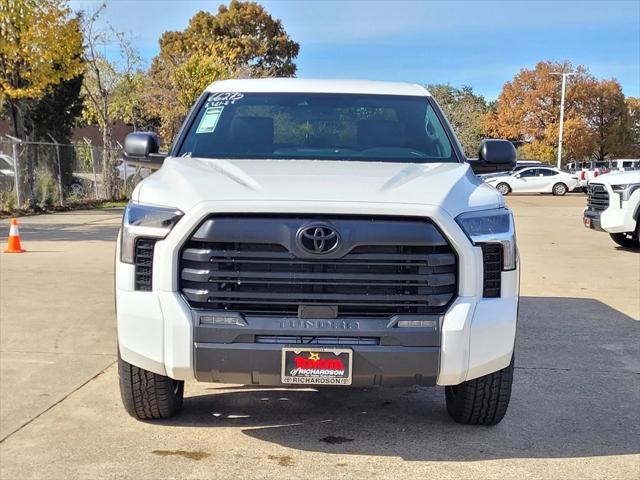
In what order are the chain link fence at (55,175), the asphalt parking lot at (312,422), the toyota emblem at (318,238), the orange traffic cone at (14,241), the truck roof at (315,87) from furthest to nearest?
the chain link fence at (55,175) < the orange traffic cone at (14,241) < the truck roof at (315,87) < the asphalt parking lot at (312,422) < the toyota emblem at (318,238)

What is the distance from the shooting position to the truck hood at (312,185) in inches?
134

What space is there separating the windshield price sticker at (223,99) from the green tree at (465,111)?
153 feet

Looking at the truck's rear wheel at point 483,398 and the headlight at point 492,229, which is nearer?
the headlight at point 492,229

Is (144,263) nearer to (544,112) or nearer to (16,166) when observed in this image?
(16,166)

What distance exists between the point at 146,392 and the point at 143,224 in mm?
1044

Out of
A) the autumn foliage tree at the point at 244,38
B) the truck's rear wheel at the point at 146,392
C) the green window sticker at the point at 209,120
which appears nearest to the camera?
the truck's rear wheel at the point at 146,392

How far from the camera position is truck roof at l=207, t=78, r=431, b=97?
5172 mm

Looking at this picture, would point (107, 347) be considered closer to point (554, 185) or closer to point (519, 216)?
point (519, 216)

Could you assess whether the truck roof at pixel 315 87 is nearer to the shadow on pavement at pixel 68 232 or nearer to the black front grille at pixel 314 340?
the black front grille at pixel 314 340

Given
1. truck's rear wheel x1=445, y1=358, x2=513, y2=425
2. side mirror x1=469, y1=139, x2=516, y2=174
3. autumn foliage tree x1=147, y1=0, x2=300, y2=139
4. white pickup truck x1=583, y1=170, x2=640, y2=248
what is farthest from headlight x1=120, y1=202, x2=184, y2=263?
autumn foliage tree x1=147, y1=0, x2=300, y2=139

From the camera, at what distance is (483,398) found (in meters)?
3.96

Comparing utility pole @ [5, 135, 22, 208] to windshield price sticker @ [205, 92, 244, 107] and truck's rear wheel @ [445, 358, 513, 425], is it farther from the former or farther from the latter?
truck's rear wheel @ [445, 358, 513, 425]

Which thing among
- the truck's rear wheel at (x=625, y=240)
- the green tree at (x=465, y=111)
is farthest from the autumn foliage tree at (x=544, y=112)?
the truck's rear wheel at (x=625, y=240)

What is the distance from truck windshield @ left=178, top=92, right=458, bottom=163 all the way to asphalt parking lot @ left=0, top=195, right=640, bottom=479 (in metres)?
1.58
